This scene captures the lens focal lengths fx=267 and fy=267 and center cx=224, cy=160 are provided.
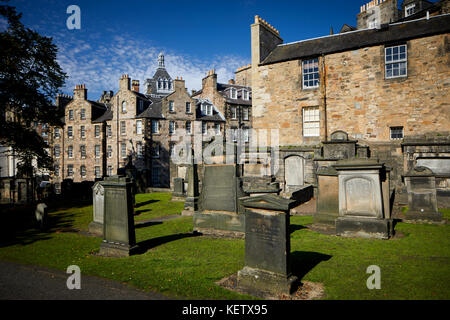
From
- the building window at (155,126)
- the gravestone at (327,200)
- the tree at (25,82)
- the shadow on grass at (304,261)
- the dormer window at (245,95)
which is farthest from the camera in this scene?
the dormer window at (245,95)

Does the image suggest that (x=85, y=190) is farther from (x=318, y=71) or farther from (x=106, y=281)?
(x=318, y=71)

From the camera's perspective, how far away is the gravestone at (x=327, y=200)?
9977 mm

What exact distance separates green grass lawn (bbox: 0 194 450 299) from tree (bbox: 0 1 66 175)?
10114 mm

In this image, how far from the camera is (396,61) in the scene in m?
19.7

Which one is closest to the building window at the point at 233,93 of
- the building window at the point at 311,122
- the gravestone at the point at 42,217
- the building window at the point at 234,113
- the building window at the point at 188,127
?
the building window at the point at 234,113

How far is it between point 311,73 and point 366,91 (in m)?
4.54

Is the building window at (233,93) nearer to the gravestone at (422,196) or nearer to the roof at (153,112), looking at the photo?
the roof at (153,112)

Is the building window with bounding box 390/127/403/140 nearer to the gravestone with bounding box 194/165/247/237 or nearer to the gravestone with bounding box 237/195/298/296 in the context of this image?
the gravestone with bounding box 194/165/247/237

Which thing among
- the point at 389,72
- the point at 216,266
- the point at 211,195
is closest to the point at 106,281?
the point at 216,266

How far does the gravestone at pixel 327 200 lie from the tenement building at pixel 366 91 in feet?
29.0

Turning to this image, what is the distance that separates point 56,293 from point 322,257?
609 cm

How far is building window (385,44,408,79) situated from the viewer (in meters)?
19.5

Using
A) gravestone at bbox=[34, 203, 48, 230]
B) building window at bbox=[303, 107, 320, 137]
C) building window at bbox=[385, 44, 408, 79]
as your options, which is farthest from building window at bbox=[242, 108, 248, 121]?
gravestone at bbox=[34, 203, 48, 230]
